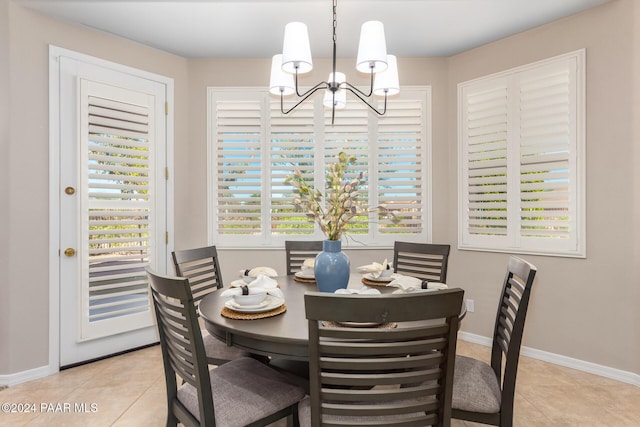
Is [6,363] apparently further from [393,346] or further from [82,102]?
[393,346]

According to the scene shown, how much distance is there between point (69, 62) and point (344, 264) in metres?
A: 2.70

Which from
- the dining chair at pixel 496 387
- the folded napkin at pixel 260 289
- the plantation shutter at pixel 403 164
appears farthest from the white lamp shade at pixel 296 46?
the plantation shutter at pixel 403 164

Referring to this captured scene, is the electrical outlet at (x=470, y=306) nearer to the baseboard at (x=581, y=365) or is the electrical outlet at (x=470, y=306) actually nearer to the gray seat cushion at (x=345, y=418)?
the baseboard at (x=581, y=365)

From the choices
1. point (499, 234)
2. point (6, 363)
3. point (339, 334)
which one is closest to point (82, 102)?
point (6, 363)

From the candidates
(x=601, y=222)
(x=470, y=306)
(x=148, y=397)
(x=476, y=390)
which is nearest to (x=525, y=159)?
(x=601, y=222)

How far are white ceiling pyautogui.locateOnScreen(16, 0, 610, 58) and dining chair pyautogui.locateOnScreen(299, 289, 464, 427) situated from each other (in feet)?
7.63

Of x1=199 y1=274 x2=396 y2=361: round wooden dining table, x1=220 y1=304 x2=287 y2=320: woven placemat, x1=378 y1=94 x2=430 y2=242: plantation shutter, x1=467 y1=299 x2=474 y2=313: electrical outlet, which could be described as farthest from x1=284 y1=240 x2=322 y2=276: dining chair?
x1=467 y1=299 x2=474 y2=313: electrical outlet

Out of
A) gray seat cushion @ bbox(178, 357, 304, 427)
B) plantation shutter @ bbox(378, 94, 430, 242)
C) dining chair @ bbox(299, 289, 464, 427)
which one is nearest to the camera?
dining chair @ bbox(299, 289, 464, 427)

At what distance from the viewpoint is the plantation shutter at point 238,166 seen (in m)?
3.58

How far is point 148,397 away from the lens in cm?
240

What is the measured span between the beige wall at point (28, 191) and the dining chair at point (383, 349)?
101 inches

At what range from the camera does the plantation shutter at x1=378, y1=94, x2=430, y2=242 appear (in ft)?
11.7

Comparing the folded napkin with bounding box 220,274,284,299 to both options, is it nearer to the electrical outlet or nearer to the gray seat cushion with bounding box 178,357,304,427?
the gray seat cushion with bounding box 178,357,304,427

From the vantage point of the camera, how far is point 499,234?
3248 mm
